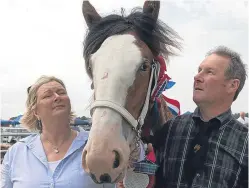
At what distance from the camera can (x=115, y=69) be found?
1930mm

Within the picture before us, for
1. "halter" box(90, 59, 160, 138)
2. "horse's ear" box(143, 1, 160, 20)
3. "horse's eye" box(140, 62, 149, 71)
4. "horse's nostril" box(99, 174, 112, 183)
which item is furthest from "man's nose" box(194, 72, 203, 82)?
"horse's nostril" box(99, 174, 112, 183)

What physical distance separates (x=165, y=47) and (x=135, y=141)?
0.81 m

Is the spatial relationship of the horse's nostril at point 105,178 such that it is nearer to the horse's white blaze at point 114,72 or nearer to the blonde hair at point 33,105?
the horse's white blaze at point 114,72

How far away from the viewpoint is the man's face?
2236 mm

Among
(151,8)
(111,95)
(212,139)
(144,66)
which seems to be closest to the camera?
(111,95)


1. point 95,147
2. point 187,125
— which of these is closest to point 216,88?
point 187,125

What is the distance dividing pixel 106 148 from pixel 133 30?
99 centimetres

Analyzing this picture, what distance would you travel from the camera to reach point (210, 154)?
86.6 inches

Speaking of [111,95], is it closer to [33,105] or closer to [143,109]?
[143,109]

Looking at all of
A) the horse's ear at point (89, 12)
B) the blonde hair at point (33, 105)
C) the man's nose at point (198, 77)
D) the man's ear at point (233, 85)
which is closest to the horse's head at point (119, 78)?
the horse's ear at point (89, 12)

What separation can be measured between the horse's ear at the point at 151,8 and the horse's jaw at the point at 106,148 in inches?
36.2

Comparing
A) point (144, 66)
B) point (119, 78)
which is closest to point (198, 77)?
point (144, 66)

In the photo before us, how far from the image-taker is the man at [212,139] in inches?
84.3

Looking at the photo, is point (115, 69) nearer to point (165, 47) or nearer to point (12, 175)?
point (165, 47)
